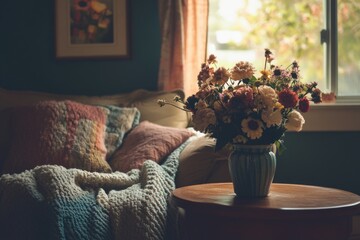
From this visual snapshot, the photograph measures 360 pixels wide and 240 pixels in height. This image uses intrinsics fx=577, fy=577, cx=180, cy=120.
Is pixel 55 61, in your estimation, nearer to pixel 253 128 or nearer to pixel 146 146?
pixel 146 146

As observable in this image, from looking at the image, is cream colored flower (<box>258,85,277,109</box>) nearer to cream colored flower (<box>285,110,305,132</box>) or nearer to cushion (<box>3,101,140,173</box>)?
cream colored flower (<box>285,110,305,132</box>)

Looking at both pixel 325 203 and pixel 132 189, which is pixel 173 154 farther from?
pixel 325 203

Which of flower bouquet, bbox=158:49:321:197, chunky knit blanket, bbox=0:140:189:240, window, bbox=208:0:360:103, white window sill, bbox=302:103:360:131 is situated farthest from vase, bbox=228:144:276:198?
window, bbox=208:0:360:103

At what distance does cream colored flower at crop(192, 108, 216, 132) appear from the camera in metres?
1.98

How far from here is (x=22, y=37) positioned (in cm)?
372

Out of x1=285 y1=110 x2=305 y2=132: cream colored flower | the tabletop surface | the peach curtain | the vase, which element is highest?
the peach curtain

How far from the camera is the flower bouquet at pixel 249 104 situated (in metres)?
1.91

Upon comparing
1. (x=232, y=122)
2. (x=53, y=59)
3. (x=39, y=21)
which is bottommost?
(x=232, y=122)

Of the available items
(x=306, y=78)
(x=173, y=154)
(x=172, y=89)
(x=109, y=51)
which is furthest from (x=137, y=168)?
(x=306, y=78)

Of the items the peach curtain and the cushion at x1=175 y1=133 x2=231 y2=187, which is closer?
the cushion at x1=175 y1=133 x2=231 y2=187

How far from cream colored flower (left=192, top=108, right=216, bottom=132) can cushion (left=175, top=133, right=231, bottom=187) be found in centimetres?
49

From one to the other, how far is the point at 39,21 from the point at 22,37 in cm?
15

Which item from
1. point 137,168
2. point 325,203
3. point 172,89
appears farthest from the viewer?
point 172,89

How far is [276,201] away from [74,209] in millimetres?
768
